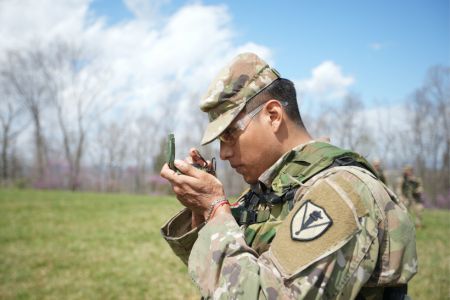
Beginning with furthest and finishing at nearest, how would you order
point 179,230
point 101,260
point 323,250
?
point 101,260 → point 179,230 → point 323,250

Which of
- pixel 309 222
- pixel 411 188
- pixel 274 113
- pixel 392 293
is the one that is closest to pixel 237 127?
pixel 274 113

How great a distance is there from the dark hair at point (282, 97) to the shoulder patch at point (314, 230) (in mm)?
594

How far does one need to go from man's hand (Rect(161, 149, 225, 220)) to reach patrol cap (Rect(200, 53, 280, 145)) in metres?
0.24

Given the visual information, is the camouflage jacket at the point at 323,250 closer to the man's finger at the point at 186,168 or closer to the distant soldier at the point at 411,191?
the man's finger at the point at 186,168

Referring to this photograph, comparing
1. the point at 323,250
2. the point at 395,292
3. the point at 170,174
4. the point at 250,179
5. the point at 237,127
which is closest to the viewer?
the point at 323,250

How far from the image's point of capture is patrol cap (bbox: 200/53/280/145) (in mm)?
1986

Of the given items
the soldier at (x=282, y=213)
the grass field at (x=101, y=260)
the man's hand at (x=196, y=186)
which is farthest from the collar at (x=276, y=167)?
the grass field at (x=101, y=260)

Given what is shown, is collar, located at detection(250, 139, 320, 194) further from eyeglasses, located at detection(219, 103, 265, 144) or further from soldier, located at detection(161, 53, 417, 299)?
eyeglasses, located at detection(219, 103, 265, 144)

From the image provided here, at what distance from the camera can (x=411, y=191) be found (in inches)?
551

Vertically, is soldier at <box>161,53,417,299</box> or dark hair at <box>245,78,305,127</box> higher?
dark hair at <box>245,78,305,127</box>

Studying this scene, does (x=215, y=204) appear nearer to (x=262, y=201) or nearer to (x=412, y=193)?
(x=262, y=201)

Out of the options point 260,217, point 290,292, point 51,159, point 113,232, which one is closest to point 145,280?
point 113,232

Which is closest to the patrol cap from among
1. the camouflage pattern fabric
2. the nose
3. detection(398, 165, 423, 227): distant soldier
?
the nose

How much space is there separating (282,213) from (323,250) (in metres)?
0.45
